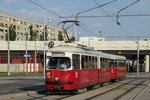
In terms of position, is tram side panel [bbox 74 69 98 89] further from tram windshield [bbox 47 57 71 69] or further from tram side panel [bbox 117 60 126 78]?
tram side panel [bbox 117 60 126 78]

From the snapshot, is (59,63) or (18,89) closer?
(59,63)

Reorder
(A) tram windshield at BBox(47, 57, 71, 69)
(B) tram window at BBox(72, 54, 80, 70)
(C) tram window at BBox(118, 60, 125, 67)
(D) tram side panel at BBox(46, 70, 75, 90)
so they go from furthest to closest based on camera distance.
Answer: (C) tram window at BBox(118, 60, 125, 67), (B) tram window at BBox(72, 54, 80, 70), (A) tram windshield at BBox(47, 57, 71, 69), (D) tram side panel at BBox(46, 70, 75, 90)

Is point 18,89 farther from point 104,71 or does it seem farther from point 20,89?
point 104,71

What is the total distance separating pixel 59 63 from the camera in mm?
16641

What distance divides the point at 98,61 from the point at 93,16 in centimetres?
416

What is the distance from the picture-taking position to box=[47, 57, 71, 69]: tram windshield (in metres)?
16.5

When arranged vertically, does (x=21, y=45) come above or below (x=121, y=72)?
above

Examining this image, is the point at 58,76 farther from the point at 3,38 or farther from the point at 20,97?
the point at 3,38

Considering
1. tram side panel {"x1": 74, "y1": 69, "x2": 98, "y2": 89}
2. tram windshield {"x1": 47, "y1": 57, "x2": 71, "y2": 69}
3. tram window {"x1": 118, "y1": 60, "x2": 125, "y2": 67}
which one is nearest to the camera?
tram windshield {"x1": 47, "y1": 57, "x2": 71, "y2": 69}

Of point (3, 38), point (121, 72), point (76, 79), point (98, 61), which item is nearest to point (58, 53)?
point (76, 79)

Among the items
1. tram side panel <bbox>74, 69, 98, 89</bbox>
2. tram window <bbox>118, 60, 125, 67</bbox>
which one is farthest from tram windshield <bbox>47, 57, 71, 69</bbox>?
tram window <bbox>118, 60, 125, 67</bbox>

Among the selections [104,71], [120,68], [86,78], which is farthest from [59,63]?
[120,68]

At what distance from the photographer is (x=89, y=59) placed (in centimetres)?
1955

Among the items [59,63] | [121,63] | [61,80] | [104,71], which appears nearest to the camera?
[61,80]
